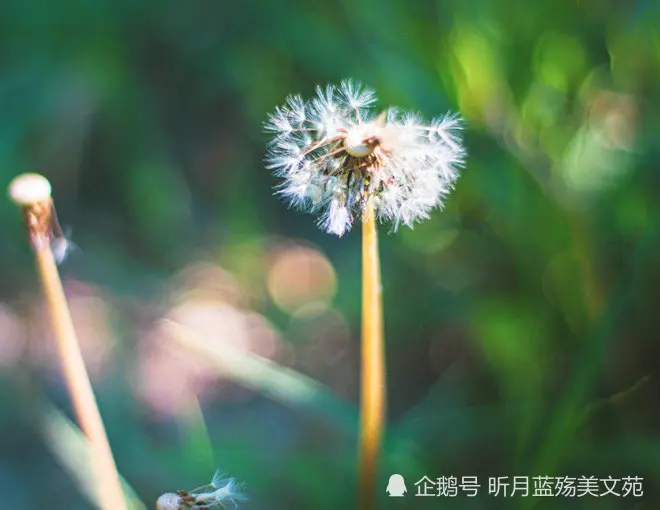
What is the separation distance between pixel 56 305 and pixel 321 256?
83 cm

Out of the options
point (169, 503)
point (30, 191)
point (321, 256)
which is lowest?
point (169, 503)

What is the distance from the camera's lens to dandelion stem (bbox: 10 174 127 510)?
492 millimetres

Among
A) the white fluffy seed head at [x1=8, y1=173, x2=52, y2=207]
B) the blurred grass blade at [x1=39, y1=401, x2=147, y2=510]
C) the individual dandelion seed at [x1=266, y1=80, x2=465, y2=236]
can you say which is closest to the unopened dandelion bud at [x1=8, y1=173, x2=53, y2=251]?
the white fluffy seed head at [x1=8, y1=173, x2=52, y2=207]

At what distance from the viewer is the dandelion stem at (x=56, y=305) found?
492 millimetres

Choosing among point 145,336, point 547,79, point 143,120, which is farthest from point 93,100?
point 547,79

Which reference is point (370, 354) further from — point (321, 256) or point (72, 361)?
point (321, 256)

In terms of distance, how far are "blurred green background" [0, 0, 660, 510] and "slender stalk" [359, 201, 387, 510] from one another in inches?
8.2

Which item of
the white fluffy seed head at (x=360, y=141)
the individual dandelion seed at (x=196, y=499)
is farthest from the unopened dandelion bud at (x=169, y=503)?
the white fluffy seed head at (x=360, y=141)

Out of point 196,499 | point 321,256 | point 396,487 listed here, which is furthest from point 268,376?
point 321,256

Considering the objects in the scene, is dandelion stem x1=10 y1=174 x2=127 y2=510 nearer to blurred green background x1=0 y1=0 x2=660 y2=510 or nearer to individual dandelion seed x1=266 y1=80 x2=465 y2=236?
individual dandelion seed x1=266 y1=80 x2=465 y2=236

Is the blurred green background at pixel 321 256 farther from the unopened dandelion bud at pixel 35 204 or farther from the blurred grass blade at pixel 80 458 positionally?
the unopened dandelion bud at pixel 35 204

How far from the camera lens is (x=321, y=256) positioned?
131cm

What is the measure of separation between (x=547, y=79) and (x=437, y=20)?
207 millimetres

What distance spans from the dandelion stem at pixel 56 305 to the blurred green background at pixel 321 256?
271 millimetres
